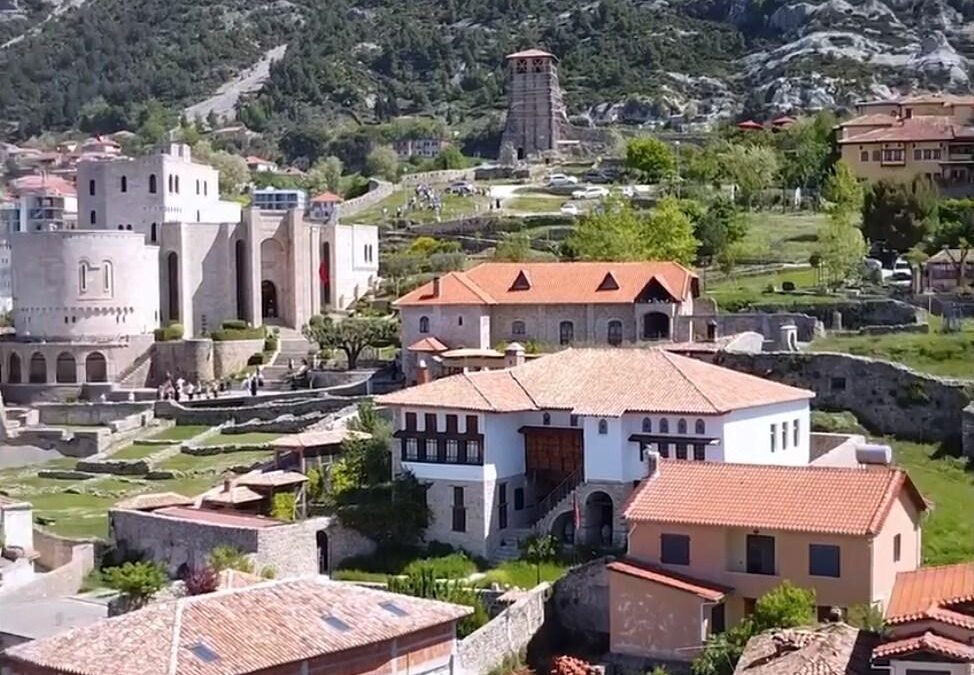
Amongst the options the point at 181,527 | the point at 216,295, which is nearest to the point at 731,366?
the point at 181,527

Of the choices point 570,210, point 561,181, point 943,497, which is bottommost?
point 943,497

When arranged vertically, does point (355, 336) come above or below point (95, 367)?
above

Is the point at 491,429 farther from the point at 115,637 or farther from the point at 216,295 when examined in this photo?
the point at 216,295

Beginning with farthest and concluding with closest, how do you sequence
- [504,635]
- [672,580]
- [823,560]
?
[504,635]
[672,580]
[823,560]

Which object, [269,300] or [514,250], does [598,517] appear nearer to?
[514,250]

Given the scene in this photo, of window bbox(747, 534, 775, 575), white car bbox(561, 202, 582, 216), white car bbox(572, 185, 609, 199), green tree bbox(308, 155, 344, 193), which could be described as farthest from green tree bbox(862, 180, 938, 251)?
green tree bbox(308, 155, 344, 193)

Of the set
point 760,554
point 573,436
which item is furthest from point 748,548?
point 573,436

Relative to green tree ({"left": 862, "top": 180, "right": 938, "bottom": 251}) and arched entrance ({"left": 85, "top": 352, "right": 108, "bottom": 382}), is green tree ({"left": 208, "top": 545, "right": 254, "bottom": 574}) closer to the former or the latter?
arched entrance ({"left": 85, "top": 352, "right": 108, "bottom": 382})
